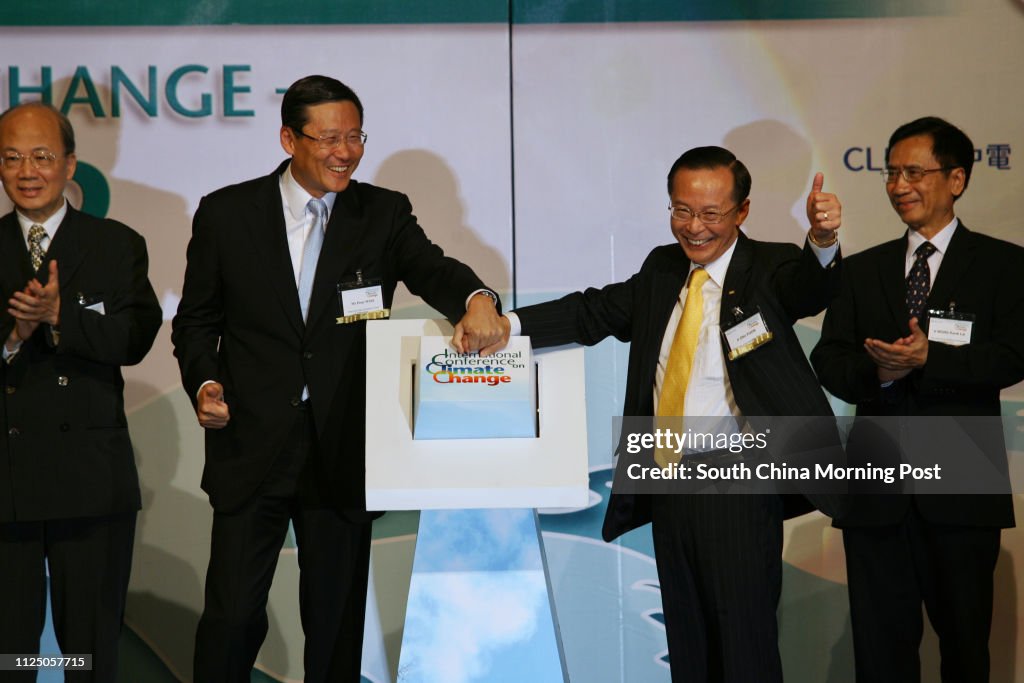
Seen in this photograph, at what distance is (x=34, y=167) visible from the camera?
3348mm

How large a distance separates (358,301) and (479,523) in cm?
74

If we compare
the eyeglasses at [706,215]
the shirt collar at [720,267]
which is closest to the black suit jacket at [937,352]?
the shirt collar at [720,267]

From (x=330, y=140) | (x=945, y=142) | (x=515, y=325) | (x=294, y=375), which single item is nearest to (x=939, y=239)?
(x=945, y=142)

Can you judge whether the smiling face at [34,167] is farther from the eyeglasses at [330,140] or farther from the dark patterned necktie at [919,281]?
the dark patterned necktie at [919,281]

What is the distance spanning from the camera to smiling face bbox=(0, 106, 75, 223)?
335 cm

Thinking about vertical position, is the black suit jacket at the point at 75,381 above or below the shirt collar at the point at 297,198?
below

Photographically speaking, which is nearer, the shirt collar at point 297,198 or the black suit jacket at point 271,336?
the black suit jacket at point 271,336

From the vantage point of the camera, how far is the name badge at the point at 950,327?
3.35 meters

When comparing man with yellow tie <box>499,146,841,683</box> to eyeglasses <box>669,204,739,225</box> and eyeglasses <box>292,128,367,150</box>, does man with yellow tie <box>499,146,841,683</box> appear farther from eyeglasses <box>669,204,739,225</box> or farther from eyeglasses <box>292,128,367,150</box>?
eyeglasses <box>292,128,367,150</box>

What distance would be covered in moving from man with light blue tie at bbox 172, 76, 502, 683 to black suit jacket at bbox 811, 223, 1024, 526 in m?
1.18

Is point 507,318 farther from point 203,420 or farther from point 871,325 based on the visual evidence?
point 871,325

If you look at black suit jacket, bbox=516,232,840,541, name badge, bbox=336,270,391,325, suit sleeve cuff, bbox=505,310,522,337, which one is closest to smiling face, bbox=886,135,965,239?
black suit jacket, bbox=516,232,840,541

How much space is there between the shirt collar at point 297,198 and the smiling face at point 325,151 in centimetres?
1

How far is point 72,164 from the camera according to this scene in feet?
11.3
